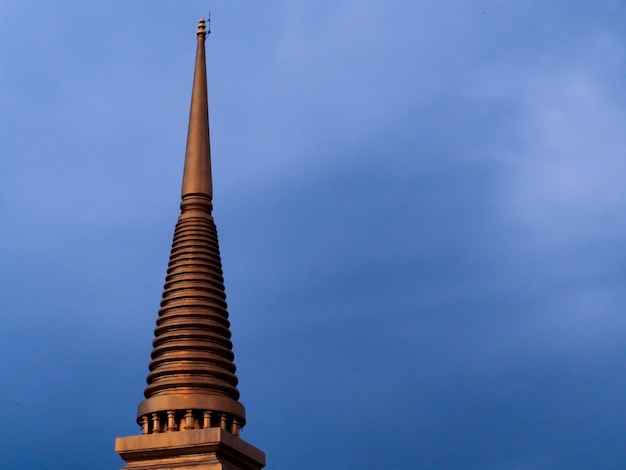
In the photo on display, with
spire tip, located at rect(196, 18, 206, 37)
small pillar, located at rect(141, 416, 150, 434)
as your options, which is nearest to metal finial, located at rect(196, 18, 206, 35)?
spire tip, located at rect(196, 18, 206, 37)

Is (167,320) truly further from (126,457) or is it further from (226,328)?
(126,457)

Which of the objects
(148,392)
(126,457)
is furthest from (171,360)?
(126,457)

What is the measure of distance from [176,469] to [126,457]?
160 centimetres

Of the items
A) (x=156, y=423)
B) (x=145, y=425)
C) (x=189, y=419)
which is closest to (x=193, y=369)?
(x=189, y=419)

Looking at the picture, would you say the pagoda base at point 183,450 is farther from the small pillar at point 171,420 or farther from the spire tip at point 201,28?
the spire tip at point 201,28

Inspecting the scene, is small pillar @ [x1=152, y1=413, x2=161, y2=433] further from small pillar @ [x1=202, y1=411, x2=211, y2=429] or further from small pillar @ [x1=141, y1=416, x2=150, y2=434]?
small pillar @ [x1=202, y1=411, x2=211, y2=429]

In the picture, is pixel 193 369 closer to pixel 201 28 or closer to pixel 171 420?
pixel 171 420

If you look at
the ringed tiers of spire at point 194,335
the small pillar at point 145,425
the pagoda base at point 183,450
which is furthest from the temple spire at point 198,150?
the pagoda base at point 183,450

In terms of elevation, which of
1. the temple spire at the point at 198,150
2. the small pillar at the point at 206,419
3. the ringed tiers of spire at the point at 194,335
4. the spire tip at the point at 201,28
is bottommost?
the small pillar at the point at 206,419

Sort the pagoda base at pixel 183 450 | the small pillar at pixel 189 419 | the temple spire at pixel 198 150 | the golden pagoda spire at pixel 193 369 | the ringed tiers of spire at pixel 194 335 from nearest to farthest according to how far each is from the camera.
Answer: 1. the pagoda base at pixel 183 450
2. the golden pagoda spire at pixel 193 369
3. the small pillar at pixel 189 419
4. the ringed tiers of spire at pixel 194 335
5. the temple spire at pixel 198 150

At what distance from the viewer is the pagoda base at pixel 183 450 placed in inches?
1081

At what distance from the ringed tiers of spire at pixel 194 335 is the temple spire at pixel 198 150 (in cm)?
3

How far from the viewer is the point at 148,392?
29688 millimetres

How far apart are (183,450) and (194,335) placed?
3.66 m
